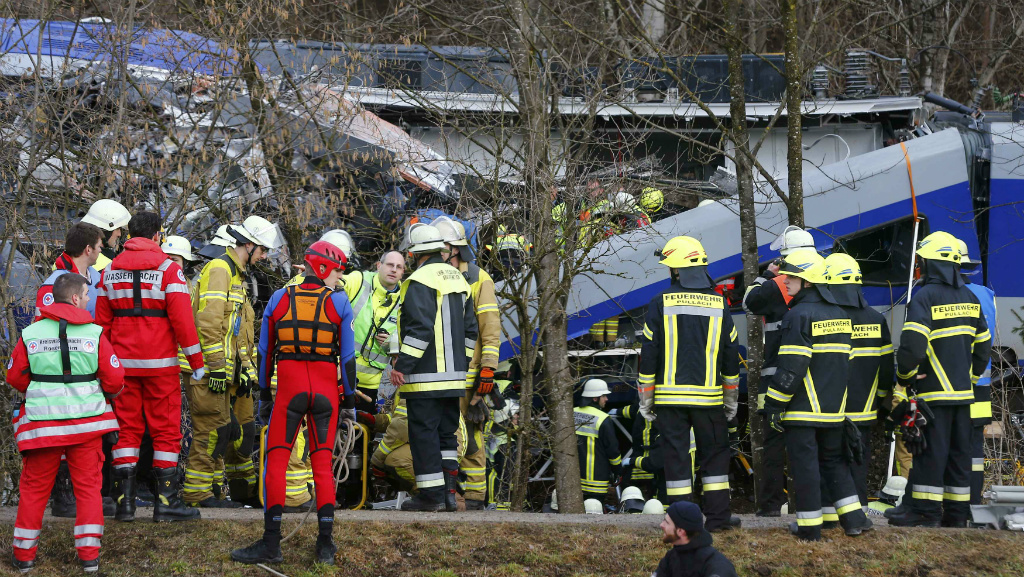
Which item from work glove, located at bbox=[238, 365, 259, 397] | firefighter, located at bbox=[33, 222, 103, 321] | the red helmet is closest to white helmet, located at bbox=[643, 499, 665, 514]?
work glove, located at bbox=[238, 365, 259, 397]

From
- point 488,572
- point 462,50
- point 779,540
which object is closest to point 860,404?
point 779,540

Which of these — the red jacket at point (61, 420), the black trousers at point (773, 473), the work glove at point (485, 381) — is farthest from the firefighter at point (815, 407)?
the red jacket at point (61, 420)

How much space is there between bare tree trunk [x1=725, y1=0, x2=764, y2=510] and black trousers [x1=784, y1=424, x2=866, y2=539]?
181cm

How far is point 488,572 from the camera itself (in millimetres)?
5539

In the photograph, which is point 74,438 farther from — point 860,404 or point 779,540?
point 860,404

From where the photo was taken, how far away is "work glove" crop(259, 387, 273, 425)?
5.79 meters

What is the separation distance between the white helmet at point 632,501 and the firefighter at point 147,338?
160 inches

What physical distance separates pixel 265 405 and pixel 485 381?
5.79ft

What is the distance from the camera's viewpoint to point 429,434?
670 cm

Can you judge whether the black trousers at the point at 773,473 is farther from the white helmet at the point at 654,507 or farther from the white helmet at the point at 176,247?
the white helmet at the point at 176,247

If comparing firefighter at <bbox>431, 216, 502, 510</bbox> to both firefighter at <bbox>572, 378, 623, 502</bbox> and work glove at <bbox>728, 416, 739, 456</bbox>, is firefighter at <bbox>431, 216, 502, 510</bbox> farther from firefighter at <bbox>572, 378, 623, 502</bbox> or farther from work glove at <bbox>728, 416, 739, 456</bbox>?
work glove at <bbox>728, 416, 739, 456</bbox>

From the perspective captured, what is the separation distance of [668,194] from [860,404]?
390 cm

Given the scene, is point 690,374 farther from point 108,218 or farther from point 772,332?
point 108,218

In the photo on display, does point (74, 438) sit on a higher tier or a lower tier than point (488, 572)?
higher
